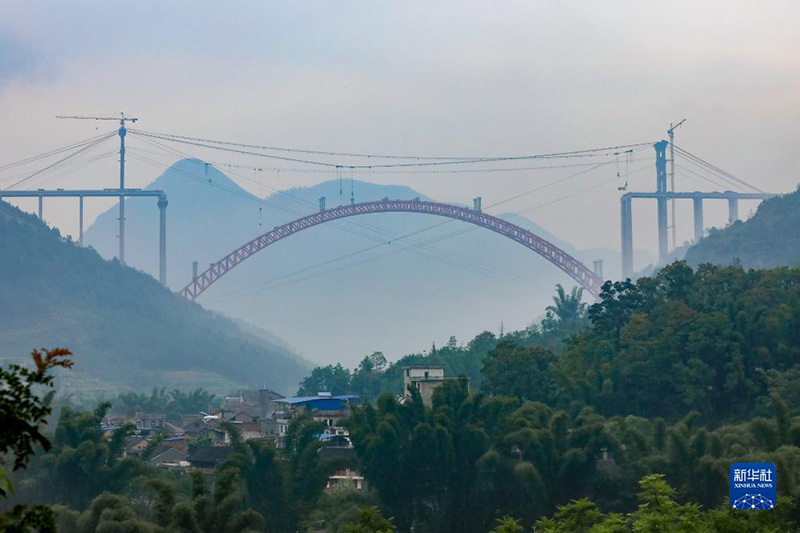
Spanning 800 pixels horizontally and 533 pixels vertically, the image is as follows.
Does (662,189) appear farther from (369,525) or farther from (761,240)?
(369,525)

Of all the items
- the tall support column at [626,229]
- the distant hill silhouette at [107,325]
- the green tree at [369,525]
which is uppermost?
the tall support column at [626,229]

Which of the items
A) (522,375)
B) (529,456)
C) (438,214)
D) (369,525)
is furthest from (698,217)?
(369,525)

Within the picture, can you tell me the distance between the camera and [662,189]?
81188 mm

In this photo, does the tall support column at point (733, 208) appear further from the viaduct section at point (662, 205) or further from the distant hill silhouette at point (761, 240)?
the distant hill silhouette at point (761, 240)

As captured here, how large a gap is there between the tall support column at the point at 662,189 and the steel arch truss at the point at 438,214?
10.2 meters

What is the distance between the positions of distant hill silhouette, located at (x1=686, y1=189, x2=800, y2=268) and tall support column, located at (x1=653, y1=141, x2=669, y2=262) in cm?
911

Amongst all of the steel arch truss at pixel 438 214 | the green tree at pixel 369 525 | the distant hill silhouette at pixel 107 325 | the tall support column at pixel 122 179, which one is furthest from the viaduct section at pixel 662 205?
the green tree at pixel 369 525

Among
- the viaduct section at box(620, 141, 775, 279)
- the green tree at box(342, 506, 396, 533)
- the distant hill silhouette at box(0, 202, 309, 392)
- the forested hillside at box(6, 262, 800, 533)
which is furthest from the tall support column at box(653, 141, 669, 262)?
the green tree at box(342, 506, 396, 533)

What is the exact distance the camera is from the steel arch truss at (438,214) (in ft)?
227

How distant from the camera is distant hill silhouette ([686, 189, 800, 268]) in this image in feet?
209

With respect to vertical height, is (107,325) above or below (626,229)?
below

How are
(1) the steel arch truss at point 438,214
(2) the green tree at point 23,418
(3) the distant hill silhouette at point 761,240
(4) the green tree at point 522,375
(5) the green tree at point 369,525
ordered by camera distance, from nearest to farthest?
(2) the green tree at point 23,418
(5) the green tree at point 369,525
(4) the green tree at point 522,375
(3) the distant hill silhouette at point 761,240
(1) the steel arch truss at point 438,214

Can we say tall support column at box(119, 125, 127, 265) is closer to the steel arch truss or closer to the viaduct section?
the steel arch truss

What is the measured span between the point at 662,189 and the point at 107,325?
3449 cm
